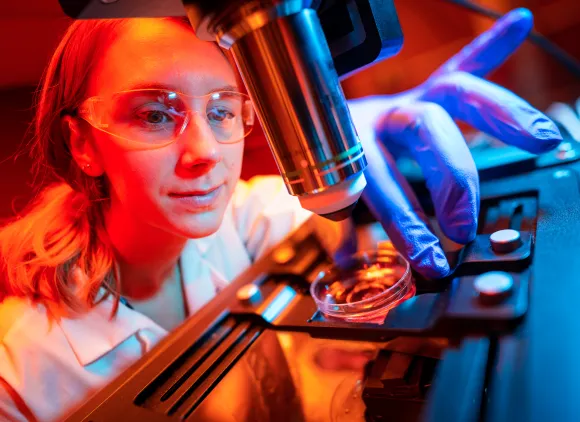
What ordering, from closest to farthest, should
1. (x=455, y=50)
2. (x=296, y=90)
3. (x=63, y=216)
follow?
(x=296, y=90)
(x=63, y=216)
(x=455, y=50)

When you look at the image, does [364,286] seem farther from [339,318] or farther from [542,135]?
[542,135]

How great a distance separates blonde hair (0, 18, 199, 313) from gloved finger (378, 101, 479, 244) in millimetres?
341

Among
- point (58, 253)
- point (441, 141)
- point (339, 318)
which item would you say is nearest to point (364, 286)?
point (339, 318)

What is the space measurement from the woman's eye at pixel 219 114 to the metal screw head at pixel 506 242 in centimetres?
31

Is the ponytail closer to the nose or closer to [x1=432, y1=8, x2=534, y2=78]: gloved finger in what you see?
the nose

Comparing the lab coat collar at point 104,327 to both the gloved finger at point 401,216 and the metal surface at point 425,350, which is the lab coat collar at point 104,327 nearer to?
the metal surface at point 425,350

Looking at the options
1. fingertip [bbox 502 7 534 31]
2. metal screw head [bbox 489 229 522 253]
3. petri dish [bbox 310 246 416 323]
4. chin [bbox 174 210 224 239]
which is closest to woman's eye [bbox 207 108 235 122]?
chin [bbox 174 210 224 239]

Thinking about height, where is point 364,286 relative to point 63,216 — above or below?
below

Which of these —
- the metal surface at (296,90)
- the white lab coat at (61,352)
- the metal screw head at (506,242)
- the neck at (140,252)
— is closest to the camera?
the metal surface at (296,90)

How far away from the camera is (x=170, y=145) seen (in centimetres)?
48

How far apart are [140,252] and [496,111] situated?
0.51 metres

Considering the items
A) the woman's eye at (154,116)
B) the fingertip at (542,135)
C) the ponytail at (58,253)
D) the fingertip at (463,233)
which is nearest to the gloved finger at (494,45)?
the fingertip at (542,135)

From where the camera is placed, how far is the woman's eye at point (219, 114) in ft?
1.63

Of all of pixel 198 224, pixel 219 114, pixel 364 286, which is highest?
pixel 219 114
